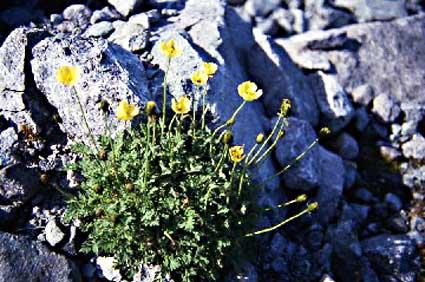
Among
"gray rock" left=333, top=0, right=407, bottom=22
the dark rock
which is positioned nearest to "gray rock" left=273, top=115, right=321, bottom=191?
the dark rock

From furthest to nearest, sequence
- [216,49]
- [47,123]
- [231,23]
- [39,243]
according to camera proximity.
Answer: [231,23], [216,49], [47,123], [39,243]

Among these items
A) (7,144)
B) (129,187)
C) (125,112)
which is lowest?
(7,144)

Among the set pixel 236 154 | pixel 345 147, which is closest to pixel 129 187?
pixel 236 154

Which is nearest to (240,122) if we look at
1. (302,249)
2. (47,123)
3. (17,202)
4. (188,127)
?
(188,127)

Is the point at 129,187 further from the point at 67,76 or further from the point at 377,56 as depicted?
the point at 377,56

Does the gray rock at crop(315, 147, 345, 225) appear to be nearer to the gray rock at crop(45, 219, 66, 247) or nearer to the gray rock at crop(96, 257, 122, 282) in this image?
the gray rock at crop(96, 257, 122, 282)

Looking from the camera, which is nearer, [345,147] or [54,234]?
[54,234]

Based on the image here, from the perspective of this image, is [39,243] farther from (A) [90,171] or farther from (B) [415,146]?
(B) [415,146]
